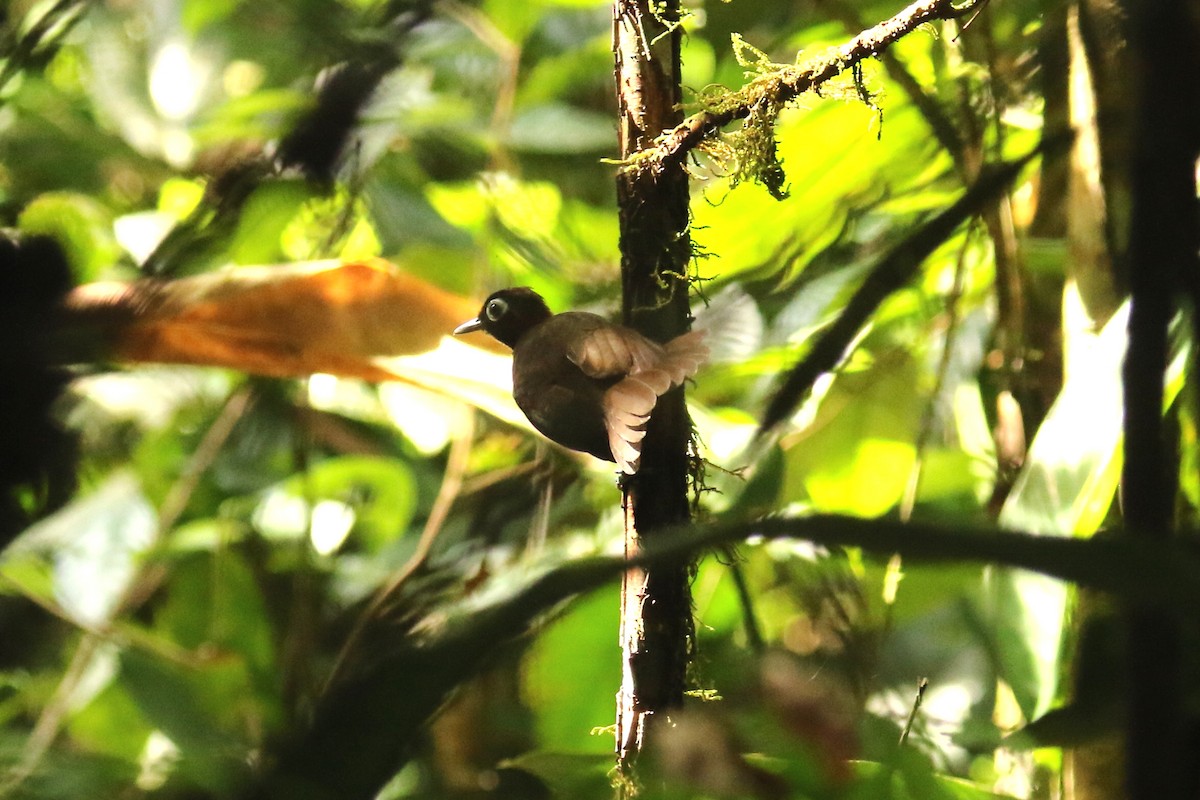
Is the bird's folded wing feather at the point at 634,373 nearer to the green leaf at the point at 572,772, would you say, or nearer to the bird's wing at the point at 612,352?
the bird's wing at the point at 612,352

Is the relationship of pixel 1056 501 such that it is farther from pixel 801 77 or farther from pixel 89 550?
pixel 89 550

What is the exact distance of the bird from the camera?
47cm

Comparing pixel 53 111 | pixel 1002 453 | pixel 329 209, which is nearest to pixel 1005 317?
pixel 1002 453

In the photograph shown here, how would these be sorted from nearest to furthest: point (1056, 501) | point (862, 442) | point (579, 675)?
point (1056, 501), point (579, 675), point (862, 442)

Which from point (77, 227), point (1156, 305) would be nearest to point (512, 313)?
point (1156, 305)

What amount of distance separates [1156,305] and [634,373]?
0.26m

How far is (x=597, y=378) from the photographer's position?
0.51 m

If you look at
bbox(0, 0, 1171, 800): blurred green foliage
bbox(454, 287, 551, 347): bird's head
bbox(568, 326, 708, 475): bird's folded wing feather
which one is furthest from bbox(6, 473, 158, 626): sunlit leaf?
bbox(568, 326, 708, 475): bird's folded wing feather

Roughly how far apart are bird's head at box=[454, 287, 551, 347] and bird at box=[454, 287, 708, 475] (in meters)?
0.02

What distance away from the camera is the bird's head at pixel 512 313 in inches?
24.6

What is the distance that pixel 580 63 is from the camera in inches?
43.4

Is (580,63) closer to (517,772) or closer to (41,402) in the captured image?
(41,402)

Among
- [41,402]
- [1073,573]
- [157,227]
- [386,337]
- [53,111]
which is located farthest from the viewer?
[53,111]

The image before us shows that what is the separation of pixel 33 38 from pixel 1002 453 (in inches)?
33.6
